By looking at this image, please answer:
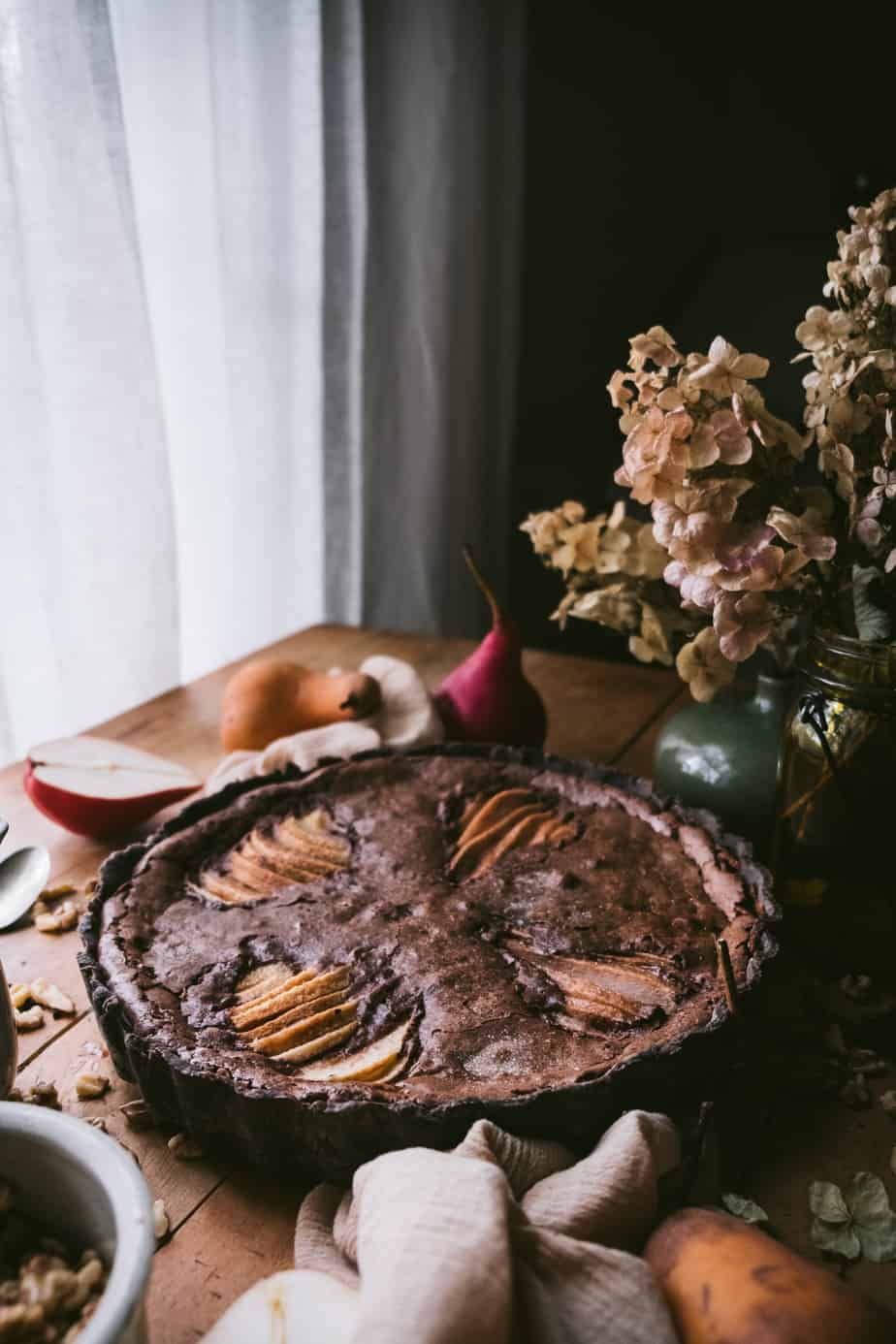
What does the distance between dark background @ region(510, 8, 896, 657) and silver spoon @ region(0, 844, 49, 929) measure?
221 cm

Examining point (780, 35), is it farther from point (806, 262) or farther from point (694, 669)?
point (694, 669)

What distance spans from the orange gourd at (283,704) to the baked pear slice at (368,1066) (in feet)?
2.12

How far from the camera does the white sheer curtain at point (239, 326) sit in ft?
5.50

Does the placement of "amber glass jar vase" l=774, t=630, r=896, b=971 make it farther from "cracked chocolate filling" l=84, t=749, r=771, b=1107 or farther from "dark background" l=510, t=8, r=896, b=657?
"dark background" l=510, t=8, r=896, b=657

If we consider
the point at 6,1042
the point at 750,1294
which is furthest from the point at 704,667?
the point at 6,1042

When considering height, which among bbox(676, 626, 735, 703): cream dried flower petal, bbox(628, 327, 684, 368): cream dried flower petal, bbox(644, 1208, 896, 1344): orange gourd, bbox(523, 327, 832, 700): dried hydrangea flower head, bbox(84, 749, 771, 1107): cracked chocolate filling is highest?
bbox(628, 327, 684, 368): cream dried flower petal

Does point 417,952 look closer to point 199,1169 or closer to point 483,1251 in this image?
point 199,1169

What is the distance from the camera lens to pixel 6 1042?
77 centimetres

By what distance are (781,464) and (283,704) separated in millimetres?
771

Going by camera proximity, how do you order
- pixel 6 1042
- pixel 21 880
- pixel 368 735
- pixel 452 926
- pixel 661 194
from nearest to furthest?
pixel 6 1042, pixel 452 926, pixel 21 880, pixel 368 735, pixel 661 194

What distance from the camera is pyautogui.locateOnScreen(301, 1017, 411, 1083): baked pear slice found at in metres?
0.78

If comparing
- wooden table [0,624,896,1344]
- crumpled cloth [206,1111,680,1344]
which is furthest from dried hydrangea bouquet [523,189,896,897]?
crumpled cloth [206,1111,680,1344]

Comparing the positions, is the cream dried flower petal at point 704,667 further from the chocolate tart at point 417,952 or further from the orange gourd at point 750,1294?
the orange gourd at point 750,1294

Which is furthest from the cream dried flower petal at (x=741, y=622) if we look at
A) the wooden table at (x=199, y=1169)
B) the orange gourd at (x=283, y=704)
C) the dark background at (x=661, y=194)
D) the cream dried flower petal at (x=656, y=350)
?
the dark background at (x=661, y=194)
